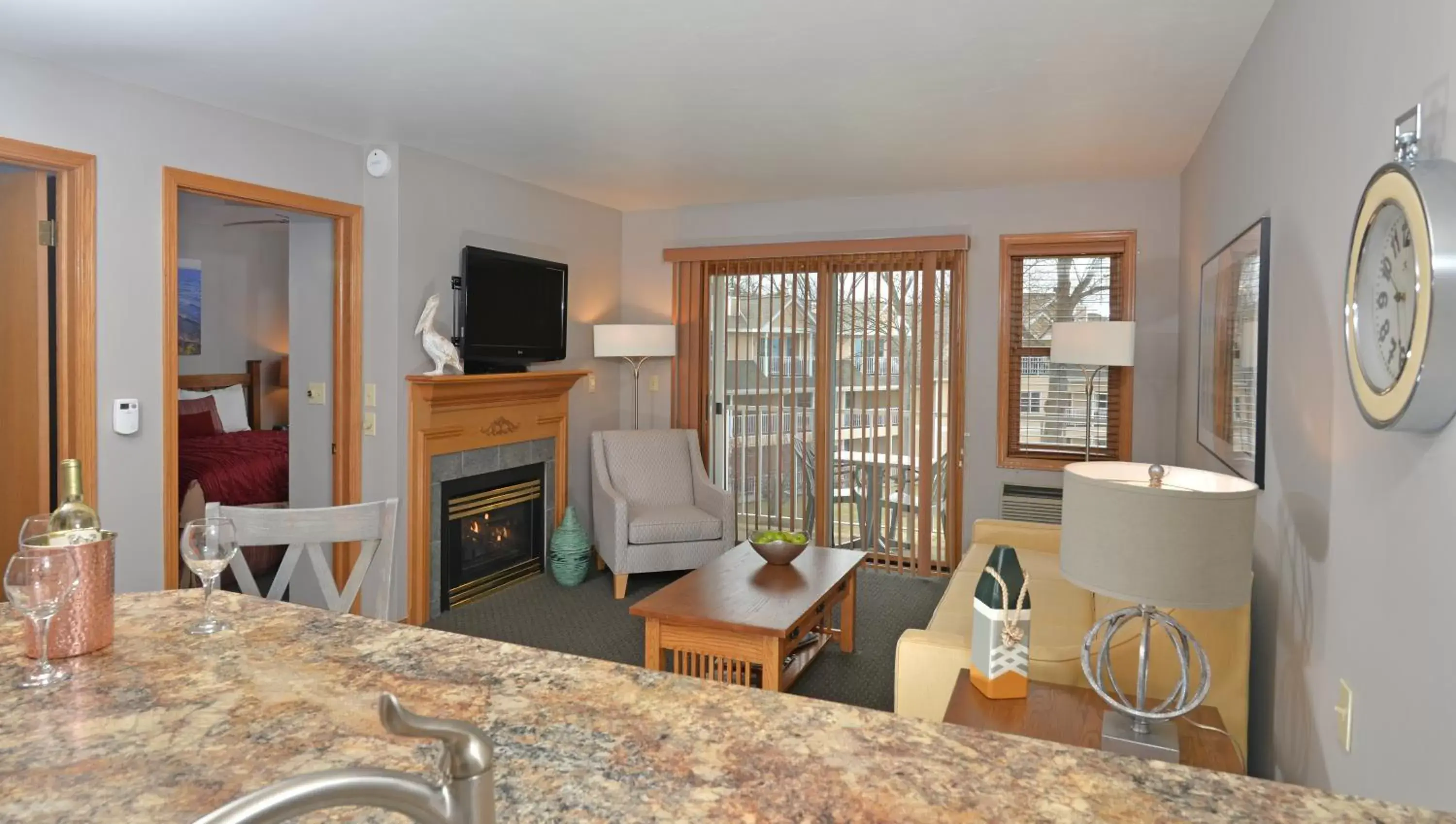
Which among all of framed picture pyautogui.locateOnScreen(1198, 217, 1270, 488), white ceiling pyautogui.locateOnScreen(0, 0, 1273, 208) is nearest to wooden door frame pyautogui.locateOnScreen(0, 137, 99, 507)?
white ceiling pyautogui.locateOnScreen(0, 0, 1273, 208)

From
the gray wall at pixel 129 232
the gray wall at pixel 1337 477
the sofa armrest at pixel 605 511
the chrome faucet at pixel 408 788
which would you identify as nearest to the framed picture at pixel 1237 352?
the gray wall at pixel 1337 477

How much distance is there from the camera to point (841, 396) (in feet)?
18.6

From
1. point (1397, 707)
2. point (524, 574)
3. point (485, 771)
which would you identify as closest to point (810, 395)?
point (524, 574)

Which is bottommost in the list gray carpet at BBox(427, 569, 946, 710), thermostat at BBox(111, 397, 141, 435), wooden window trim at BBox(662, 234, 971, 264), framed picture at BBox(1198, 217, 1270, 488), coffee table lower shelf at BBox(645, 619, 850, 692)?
gray carpet at BBox(427, 569, 946, 710)

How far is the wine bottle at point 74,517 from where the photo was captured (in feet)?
4.28

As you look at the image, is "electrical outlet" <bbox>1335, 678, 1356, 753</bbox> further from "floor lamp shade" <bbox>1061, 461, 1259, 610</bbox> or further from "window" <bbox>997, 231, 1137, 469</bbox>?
"window" <bbox>997, 231, 1137, 469</bbox>

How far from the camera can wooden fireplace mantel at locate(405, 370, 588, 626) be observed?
14.2ft

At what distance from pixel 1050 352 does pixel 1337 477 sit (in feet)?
10.9

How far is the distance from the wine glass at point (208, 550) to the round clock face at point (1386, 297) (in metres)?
1.94

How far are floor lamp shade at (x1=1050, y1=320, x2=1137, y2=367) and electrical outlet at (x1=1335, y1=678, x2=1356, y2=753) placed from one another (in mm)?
2817

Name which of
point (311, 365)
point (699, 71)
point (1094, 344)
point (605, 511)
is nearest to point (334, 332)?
point (311, 365)

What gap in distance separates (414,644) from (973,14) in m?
2.29

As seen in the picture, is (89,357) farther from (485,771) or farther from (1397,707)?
(1397,707)

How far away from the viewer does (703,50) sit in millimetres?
2863
